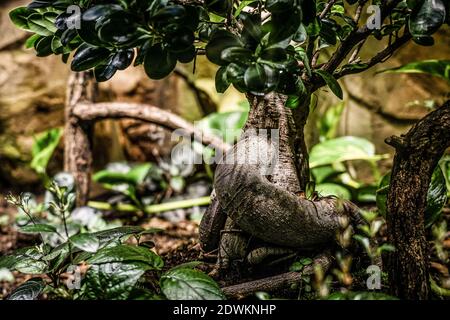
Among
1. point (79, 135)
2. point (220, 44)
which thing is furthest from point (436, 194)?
point (79, 135)

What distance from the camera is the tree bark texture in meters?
2.49

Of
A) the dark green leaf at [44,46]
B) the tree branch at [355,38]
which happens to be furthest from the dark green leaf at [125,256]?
the tree branch at [355,38]

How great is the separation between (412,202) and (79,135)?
186cm

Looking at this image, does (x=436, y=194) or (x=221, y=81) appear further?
(x=436, y=194)

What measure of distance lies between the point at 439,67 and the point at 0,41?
8.72 ft

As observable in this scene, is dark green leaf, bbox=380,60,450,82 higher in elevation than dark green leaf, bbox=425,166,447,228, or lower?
higher

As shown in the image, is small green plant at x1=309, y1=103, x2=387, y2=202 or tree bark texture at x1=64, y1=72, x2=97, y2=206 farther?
tree bark texture at x1=64, y1=72, x2=97, y2=206

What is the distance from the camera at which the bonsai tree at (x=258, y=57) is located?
0.88 meters

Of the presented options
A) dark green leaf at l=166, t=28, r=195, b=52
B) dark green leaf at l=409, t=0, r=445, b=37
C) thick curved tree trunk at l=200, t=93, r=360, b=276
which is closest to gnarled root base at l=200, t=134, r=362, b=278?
thick curved tree trunk at l=200, t=93, r=360, b=276

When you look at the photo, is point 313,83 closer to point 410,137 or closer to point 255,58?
point 410,137

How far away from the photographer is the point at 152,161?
3.26m

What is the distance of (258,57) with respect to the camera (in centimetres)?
89

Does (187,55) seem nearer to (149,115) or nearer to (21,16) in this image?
(21,16)

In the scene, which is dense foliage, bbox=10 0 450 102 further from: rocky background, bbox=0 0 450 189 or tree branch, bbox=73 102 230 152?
rocky background, bbox=0 0 450 189
